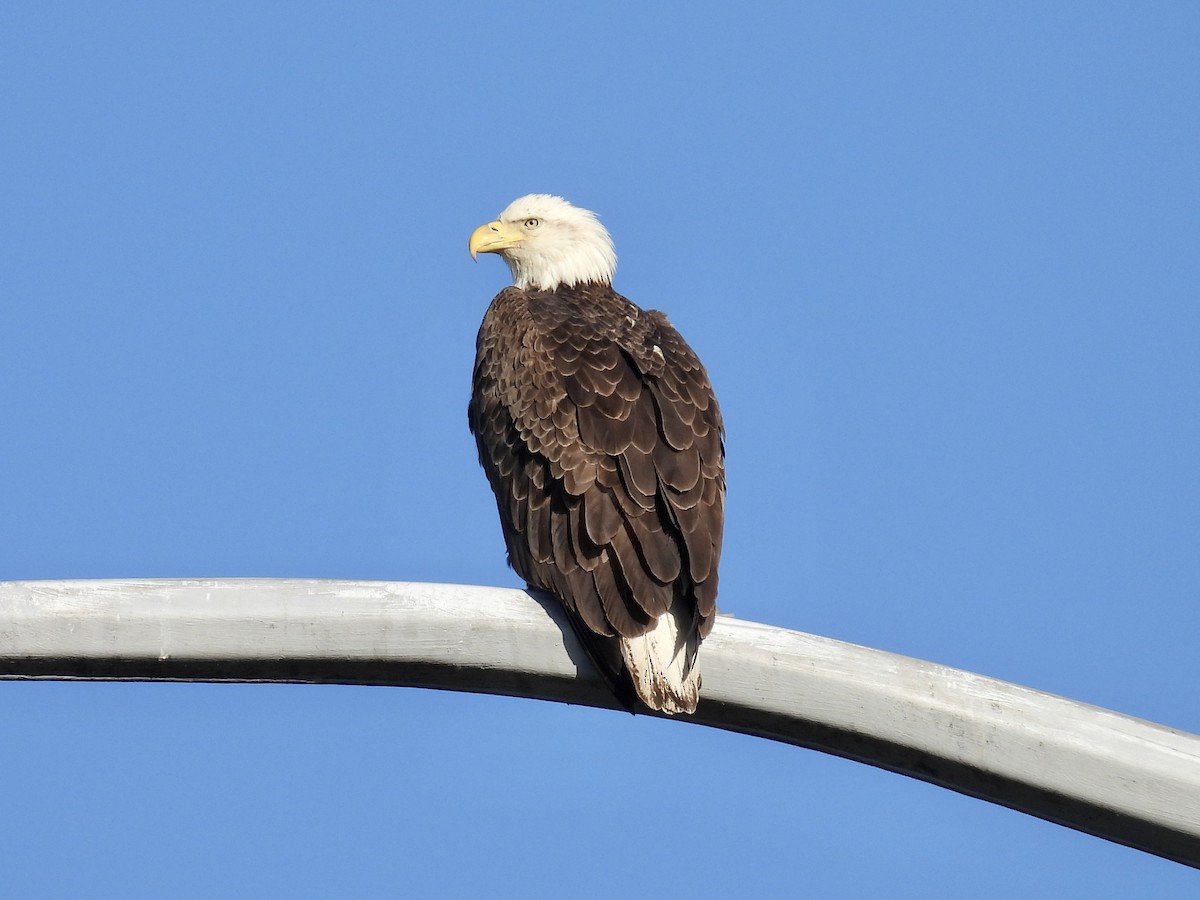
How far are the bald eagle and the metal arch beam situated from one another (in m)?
0.77

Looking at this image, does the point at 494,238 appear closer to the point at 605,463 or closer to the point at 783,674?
the point at 605,463

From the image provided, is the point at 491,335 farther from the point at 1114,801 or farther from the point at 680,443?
the point at 1114,801

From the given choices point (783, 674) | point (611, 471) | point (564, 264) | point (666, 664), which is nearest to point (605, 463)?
point (611, 471)

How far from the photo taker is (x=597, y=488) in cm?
729

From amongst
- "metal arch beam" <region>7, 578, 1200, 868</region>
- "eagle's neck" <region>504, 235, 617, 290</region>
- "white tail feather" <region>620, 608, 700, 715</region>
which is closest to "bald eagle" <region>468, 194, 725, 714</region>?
"white tail feather" <region>620, 608, 700, 715</region>

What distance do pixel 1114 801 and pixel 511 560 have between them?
11.7 ft

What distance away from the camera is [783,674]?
5.29 m

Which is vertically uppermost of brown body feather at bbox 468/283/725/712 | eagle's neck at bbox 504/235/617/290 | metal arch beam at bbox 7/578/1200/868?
eagle's neck at bbox 504/235/617/290

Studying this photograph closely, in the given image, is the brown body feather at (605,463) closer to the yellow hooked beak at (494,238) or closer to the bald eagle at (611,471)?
the bald eagle at (611,471)

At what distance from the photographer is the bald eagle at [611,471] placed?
648 centimetres

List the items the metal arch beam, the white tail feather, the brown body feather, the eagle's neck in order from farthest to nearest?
the eagle's neck < the brown body feather < the white tail feather < the metal arch beam

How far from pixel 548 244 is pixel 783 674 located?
535 centimetres

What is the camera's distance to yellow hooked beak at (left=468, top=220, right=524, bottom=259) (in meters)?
10.2

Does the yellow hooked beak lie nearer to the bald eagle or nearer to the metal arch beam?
the bald eagle
